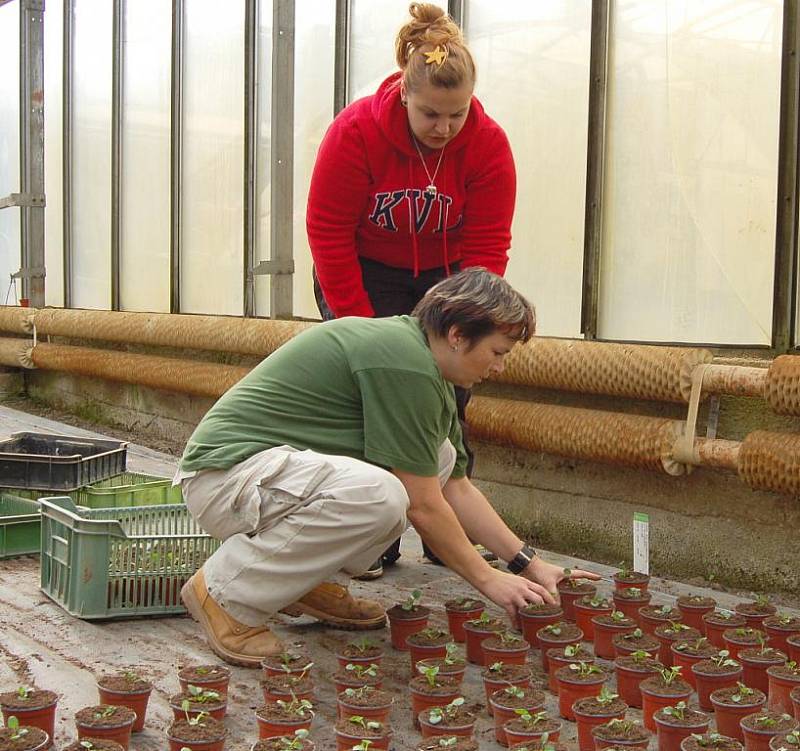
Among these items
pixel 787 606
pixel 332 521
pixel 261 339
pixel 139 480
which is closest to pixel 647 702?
pixel 332 521

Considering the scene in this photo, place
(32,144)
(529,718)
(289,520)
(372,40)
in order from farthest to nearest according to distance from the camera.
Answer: (32,144) < (372,40) < (289,520) < (529,718)

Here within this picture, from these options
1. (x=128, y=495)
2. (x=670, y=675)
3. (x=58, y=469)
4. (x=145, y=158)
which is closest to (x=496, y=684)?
(x=670, y=675)

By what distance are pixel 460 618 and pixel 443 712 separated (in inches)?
27.0

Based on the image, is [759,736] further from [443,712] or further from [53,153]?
Answer: [53,153]

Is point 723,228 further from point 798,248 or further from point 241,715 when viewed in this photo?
point 241,715

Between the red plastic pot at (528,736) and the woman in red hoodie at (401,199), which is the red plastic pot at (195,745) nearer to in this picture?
the red plastic pot at (528,736)

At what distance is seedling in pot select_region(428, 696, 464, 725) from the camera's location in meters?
2.12

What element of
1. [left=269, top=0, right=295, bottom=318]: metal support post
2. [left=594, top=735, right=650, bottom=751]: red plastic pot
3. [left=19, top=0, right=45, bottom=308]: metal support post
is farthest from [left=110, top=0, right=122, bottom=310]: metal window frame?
[left=594, top=735, right=650, bottom=751]: red plastic pot

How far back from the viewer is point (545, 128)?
4.31 m

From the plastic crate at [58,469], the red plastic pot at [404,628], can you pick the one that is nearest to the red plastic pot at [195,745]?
the red plastic pot at [404,628]

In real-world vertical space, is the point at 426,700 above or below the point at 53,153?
below

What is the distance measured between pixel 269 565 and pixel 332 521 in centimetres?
19

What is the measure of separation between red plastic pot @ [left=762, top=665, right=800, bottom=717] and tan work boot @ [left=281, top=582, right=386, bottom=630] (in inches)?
41.1

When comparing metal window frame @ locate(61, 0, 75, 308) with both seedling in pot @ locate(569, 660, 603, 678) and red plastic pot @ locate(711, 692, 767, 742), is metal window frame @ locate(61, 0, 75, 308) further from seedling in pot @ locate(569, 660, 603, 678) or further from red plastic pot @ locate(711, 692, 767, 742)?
red plastic pot @ locate(711, 692, 767, 742)
